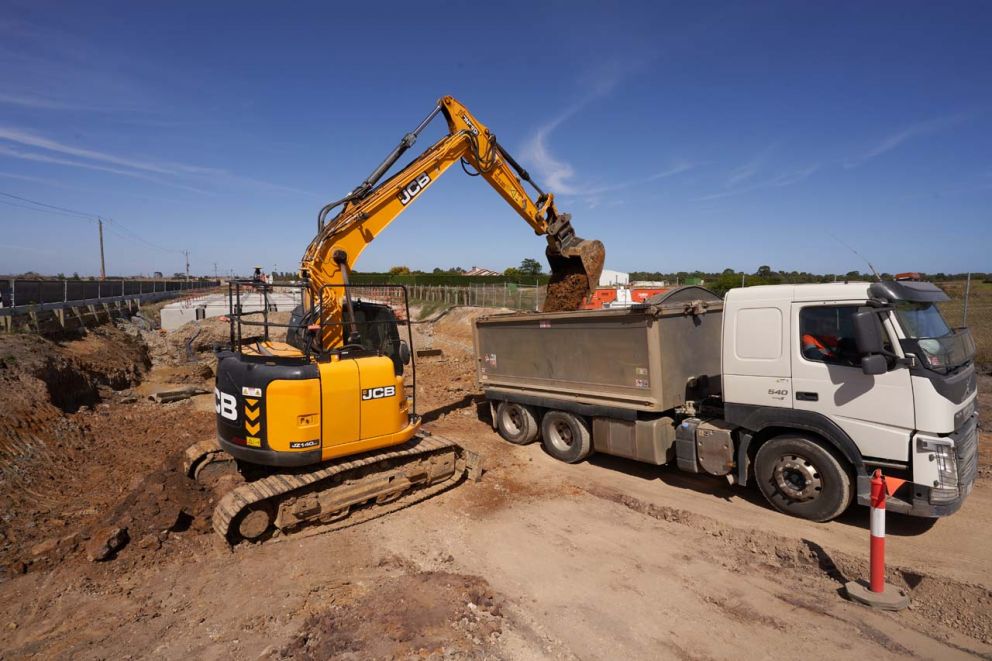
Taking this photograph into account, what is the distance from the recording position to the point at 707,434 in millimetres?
6328

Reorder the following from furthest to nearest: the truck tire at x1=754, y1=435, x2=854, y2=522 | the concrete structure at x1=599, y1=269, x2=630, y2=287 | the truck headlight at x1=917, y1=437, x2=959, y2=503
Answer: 1. the concrete structure at x1=599, y1=269, x2=630, y2=287
2. the truck tire at x1=754, y1=435, x2=854, y2=522
3. the truck headlight at x1=917, y1=437, x2=959, y2=503

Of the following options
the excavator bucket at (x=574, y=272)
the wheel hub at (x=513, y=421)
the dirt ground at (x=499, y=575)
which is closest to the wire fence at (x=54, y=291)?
the dirt ground at (x=499, y=575)

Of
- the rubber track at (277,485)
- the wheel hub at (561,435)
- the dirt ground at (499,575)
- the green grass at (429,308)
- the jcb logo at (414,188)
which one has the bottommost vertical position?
the dirt ground at (499,575)

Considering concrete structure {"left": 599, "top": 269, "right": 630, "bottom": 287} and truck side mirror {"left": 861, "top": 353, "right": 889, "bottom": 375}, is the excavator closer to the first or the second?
truck side mirror {"left": 861, "top": 353, "right": 889, "bottom": 375}

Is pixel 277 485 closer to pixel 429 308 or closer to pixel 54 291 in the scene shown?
pixel 54 291

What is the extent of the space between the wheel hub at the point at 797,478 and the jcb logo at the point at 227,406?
5.54m

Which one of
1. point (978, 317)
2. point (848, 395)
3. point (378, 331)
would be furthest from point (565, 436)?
point (978, 317)

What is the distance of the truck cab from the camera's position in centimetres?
498

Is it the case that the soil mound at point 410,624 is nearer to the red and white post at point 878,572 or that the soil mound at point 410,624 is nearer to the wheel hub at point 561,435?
the red and white post at point 878,572

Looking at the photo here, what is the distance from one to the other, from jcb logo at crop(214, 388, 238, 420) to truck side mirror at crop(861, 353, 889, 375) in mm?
5905

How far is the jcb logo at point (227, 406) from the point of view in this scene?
18.2ft

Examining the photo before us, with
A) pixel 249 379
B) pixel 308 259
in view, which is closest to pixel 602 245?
pixel 308 259

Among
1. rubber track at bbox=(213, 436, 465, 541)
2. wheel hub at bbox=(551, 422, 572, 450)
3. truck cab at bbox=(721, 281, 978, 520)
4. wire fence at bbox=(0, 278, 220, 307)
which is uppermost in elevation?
wire fence at bbox=(0, 278, 220, 307)

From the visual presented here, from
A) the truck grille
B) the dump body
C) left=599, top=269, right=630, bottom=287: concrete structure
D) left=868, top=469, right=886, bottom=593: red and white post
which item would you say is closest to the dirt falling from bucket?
the dump body
